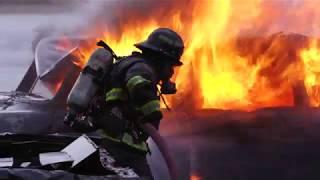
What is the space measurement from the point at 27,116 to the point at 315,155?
2.05 metres

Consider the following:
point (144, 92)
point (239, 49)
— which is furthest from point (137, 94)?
point (239, 49)

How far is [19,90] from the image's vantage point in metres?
5.97

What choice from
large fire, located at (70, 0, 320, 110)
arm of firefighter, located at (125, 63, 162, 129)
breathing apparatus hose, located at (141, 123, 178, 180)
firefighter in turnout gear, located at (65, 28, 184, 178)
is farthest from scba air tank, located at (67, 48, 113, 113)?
large fire, located at (70, 0, 320, 110)

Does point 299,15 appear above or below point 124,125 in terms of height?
above

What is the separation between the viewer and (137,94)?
3.61 meters

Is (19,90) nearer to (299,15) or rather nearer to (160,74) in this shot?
(160,74)

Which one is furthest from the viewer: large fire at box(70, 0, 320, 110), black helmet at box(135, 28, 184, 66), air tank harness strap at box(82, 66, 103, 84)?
large fire at box(70, 0, 320, 110)

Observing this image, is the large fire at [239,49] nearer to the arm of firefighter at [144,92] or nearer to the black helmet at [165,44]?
the black helmet at [165,44]

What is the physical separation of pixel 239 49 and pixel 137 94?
2.60 m

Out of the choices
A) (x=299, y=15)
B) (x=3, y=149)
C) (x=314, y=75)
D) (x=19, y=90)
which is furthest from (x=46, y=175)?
(x=299, y=15)

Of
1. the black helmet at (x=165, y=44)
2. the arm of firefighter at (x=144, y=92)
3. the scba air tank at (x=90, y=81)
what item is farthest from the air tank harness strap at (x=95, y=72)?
the black helmet at (x=165, y=44)

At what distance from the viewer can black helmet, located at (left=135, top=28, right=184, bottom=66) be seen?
3.88m

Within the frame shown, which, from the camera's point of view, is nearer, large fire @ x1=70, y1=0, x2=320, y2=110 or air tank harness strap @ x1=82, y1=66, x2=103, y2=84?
air tank harness strap @ x1=82, y1=66, x2=103, y2=84

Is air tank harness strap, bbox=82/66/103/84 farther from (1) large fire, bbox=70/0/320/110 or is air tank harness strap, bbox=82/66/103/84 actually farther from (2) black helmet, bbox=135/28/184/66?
(1) large fire, bbox=70/0/320/110
